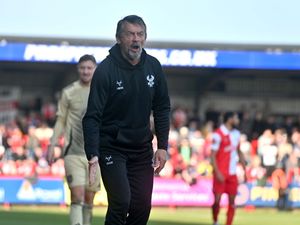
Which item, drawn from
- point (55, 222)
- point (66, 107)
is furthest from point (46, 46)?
point (66, 107)

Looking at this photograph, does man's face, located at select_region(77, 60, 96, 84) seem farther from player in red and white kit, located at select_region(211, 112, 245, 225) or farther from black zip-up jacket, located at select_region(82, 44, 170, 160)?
player in red and white kit, located at select_region(211, 112, 245, 225)

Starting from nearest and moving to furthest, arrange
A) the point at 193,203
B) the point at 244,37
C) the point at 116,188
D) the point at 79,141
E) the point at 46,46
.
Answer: the point at 116,188 → the point at 79,141 → the point at 193,203 → the point at 46,46 → the point at 244,37

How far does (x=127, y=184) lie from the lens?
7.82 metres

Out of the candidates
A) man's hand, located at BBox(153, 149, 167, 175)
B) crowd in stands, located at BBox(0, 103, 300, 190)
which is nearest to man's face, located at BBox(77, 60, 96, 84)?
man's hand, located at BBox(153, 149, 167, 175)

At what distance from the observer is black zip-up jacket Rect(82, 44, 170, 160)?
7.75m

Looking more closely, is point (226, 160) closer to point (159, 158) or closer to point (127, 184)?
point (159, 158)

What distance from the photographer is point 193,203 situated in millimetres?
23172

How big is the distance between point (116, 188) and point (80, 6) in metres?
21.3

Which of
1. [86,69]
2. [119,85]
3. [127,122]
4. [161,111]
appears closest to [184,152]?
[86,69]

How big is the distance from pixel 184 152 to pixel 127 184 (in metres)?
16.4

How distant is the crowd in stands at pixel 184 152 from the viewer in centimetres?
2311

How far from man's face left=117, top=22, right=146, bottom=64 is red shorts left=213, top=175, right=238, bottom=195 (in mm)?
7829

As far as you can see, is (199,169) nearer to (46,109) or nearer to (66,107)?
(46,109)

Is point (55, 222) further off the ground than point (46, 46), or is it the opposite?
point (46, 46)
